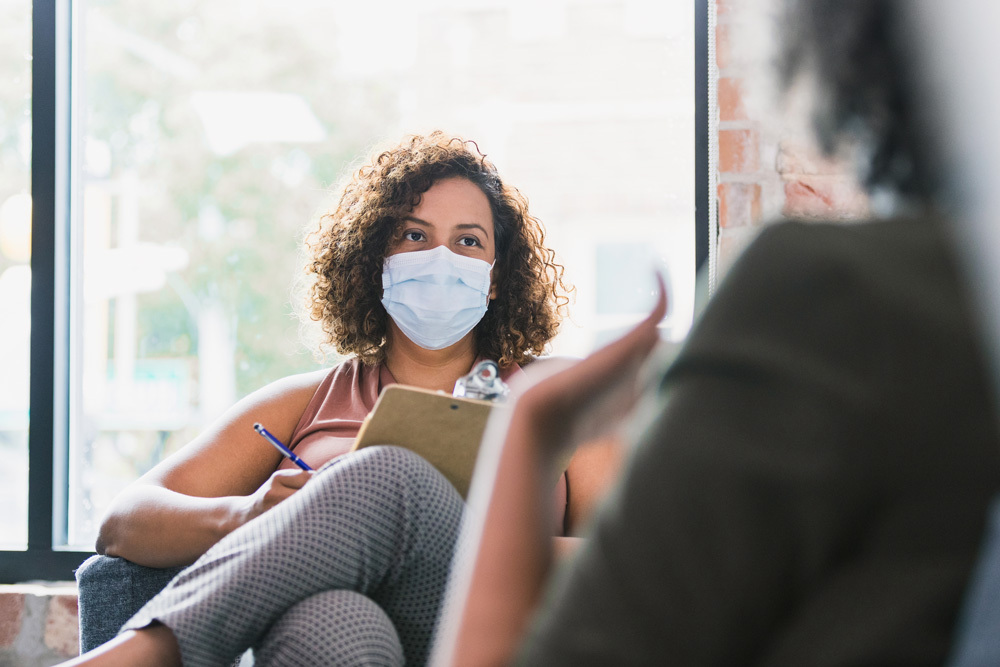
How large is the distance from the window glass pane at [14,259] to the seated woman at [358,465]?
0.89 meters

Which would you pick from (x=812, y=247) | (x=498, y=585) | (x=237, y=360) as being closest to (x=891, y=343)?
(x=812, y=247)

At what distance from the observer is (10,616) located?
1974mm

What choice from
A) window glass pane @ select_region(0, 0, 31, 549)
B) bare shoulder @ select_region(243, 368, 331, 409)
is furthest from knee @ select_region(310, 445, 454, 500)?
window glass pane @ select_region(0, 0, 31, 549)

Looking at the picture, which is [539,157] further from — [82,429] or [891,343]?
[891,343]

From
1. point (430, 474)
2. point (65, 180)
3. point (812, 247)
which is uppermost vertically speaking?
point (65, 180)

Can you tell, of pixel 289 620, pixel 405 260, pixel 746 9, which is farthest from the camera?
pixel 405 260

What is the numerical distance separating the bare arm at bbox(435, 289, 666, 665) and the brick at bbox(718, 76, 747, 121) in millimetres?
1349

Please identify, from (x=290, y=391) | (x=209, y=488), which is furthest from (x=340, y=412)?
(x=209, y=488)

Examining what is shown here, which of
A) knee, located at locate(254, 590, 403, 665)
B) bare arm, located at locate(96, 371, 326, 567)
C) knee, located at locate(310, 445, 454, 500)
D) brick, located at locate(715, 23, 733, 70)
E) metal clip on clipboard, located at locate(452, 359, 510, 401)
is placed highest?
brick, located at locate(715, 23, 733, 70)

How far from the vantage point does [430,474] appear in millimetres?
1127

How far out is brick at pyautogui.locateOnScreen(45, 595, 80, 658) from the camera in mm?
1945

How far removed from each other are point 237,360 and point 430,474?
1.25 m

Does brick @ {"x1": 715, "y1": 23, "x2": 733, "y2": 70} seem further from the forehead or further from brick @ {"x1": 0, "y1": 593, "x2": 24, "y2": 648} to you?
brick @ {"x1": 0, "y1": 593, "x2": 24, "y2": 648}

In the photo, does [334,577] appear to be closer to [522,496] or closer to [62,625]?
[522,496]
